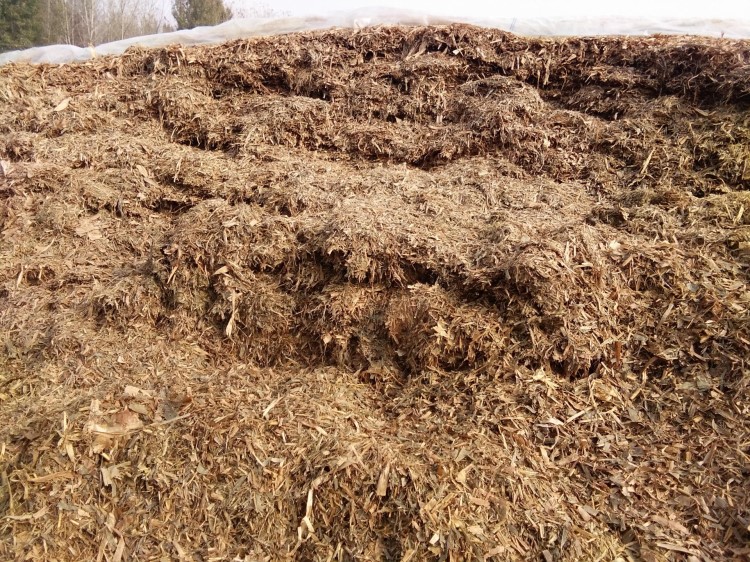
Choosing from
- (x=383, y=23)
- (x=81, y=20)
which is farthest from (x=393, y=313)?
(x=81, y=20)

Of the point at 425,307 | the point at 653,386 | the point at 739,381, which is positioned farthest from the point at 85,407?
the point at 739,381

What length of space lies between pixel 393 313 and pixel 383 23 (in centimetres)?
444

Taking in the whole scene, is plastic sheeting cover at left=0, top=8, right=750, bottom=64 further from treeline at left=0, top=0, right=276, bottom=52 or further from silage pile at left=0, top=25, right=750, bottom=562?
treeline at left=0, top=0, right=276, bottom=52

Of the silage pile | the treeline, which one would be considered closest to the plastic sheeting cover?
the silage pile

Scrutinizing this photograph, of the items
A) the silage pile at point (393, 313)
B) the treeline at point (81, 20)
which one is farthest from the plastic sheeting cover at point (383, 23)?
the treeline at point (81, 20)

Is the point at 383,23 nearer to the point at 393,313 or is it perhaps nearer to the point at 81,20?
the point at 393,313

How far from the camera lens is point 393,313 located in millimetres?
3352

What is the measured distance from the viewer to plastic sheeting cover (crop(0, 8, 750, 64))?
586 cm

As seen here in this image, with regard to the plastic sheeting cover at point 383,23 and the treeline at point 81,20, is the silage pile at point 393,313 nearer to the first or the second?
the plastic sheeting cover at point 383,23

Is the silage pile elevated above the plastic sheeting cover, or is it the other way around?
the plastic sheeting cover

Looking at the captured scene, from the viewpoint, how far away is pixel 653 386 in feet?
9.99

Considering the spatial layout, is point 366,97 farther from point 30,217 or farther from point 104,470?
point 104,470

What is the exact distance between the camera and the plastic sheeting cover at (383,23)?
5.86 meters

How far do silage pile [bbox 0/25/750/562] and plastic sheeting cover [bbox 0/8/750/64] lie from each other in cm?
79
